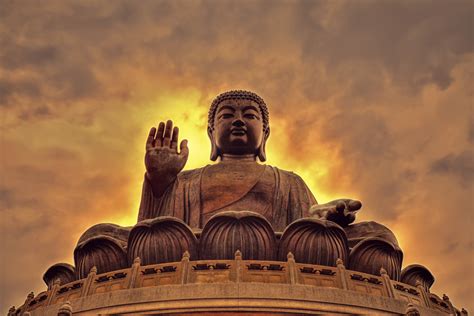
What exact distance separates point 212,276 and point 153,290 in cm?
78

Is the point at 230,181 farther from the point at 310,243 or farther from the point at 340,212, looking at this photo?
the point at 310,243

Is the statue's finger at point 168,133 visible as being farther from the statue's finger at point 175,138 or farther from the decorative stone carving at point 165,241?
the decorative stone carving at point 165,241

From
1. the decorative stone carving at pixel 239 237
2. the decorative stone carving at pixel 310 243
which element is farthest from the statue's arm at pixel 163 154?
the decorative stone carving at pixel 310 243

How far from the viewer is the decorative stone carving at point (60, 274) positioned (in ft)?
37.4

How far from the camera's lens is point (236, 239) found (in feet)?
33.3

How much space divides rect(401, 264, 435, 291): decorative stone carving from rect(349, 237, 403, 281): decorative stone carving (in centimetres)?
55

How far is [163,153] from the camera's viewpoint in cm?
1223

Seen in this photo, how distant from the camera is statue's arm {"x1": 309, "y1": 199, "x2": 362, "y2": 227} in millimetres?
11438

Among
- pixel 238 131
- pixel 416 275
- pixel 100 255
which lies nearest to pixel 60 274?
pixel 100 255

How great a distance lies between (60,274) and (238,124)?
467cm

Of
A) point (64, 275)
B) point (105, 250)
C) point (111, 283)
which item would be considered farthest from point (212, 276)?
point (64, 275)

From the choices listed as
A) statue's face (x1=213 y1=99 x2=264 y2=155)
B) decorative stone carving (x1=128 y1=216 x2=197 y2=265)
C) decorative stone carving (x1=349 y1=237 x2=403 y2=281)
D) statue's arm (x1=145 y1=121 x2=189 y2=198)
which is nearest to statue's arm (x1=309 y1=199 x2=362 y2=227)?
decorative stone carving (x1=349 y1=237 x2=403 y2=281)

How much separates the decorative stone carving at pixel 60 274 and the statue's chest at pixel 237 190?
271cm

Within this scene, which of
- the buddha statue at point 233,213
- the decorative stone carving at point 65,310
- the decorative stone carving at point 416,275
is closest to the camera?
the decorative stone carving at point 65,310
